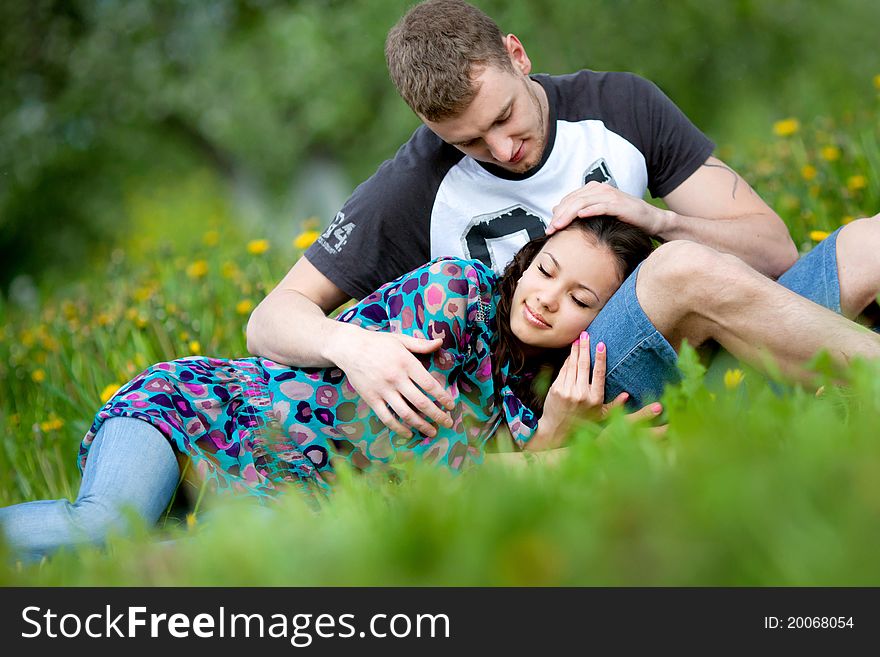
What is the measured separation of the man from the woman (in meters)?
0.06

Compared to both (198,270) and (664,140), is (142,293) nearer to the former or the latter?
(198,270)

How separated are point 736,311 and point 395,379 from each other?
2.33 ft

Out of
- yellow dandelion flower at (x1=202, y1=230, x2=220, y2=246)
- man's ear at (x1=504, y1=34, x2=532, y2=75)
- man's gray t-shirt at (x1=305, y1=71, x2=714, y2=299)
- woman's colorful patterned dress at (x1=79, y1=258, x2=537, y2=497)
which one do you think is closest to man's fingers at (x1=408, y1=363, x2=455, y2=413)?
woman's colorful patterned dress at (x1=79, y1=258, x2=537, y2=497)

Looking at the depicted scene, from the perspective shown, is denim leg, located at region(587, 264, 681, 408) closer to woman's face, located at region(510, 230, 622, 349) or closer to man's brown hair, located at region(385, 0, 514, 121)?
woman's face, located at region(510, 230, 622, 349)

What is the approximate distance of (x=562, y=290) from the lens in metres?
2.21

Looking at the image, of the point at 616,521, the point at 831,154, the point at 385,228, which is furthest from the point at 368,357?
the point at 831,154

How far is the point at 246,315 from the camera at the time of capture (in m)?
3.36

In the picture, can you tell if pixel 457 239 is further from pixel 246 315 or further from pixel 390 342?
pixel 246 315

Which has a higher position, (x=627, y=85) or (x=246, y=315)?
(x=627, y=85)

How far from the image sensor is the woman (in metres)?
2.14

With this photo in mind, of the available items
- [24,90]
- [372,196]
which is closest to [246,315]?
[372,196]

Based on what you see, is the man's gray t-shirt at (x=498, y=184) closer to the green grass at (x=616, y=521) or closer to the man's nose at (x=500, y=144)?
the man's nose at (x=500, y=144)
